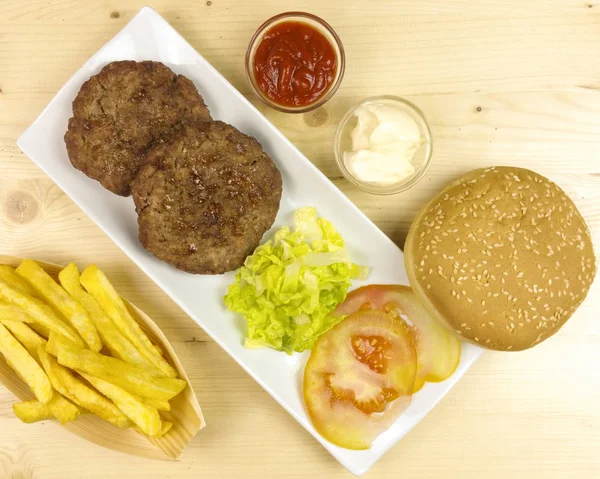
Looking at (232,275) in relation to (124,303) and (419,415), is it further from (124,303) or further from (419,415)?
→ (419,415)

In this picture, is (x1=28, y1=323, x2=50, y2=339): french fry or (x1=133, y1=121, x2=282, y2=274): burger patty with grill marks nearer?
(x1=133, y1=121, x2=282, y2=274): burger patty with grill marks

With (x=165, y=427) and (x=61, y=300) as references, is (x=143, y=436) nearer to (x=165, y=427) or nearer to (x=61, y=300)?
(x=165, y=427)

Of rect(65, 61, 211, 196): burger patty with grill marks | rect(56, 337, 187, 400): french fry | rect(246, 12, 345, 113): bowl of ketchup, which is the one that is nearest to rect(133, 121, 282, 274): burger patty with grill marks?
rect(65, 61, 211, 196): burger patty with grill marks

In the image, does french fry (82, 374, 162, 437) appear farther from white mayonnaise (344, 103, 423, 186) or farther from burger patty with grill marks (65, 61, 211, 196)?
white mayonnaise (344, 103, 423, 186)

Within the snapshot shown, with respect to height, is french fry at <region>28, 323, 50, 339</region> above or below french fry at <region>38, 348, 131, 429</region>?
above

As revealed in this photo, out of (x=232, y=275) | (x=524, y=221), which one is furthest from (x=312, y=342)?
(x=524, y=221)

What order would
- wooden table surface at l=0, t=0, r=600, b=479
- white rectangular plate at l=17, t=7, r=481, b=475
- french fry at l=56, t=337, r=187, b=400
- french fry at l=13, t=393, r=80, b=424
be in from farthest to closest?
wooden table surface at l=0, t=0, r=600, b=479 → white rectangular plate at l=17, t=7, r=481, b=475 → french fry at l=13, t=393, r=80, b=424 → french fry at l=56, t=337, r=187, b=400

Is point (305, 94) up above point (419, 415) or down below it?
above

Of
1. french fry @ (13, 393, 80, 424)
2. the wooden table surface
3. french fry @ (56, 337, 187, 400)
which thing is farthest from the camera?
the wooden table surface
